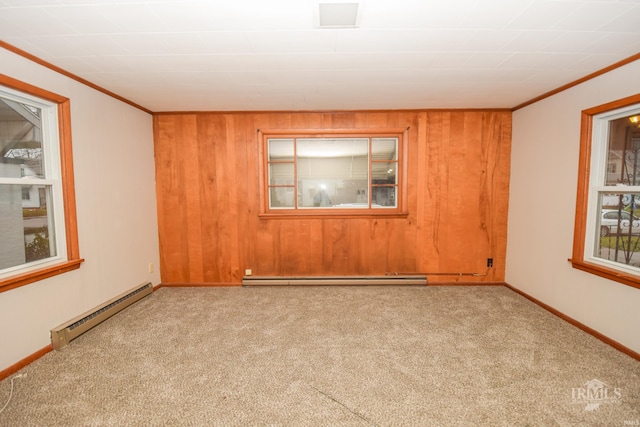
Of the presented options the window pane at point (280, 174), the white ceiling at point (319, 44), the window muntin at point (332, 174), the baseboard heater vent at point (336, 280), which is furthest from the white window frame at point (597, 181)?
the window pane at point (280, 174)

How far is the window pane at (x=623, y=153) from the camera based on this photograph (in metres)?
2.35

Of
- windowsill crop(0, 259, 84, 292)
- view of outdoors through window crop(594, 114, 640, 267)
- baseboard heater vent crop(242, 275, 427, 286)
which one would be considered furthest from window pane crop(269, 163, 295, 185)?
view of outdoors through window crop(594, 114, 640, 267)

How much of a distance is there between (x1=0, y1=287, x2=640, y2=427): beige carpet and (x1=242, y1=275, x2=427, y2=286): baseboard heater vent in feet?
2.06

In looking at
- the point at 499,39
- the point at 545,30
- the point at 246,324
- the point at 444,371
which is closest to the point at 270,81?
the point at 499,39

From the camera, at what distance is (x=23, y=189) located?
2197 mm

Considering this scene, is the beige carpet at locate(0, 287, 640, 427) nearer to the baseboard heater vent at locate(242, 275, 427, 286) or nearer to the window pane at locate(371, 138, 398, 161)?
the baseboard heater vent at locate(242, 275, 427, 286)

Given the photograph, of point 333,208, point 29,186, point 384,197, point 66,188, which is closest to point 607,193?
point 384,197

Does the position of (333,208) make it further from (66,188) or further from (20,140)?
(20,140)

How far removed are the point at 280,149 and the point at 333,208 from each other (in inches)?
41.2

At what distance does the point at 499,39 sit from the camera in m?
1.93

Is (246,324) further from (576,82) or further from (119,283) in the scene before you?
(576,82)

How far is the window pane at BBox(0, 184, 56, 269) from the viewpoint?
81.7 inches

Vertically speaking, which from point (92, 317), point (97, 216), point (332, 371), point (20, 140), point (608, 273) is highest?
point (20, 140)

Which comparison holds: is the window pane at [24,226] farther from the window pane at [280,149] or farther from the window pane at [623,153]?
the window pane at [623,153]
